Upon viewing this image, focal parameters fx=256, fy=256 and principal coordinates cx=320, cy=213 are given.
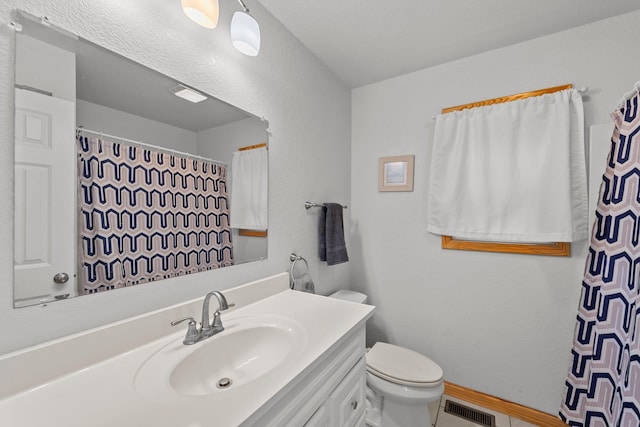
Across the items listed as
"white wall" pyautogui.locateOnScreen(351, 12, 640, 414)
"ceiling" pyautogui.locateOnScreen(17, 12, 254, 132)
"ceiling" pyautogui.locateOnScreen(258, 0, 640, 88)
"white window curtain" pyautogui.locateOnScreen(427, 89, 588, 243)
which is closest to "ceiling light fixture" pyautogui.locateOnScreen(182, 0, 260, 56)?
"ceiling" pyautogui.locateOnScreen(17, 12, 254, 132)

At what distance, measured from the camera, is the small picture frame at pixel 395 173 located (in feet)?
6.12

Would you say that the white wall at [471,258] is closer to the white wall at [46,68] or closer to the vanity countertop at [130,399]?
the vanity countertop at [130,399]

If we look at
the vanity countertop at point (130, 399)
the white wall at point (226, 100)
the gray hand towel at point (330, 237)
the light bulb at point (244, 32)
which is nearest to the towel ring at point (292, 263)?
the white wall at point (226, 100)

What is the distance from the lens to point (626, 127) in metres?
1.07

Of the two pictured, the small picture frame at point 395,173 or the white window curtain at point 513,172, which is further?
the small picture frame at point 395,173

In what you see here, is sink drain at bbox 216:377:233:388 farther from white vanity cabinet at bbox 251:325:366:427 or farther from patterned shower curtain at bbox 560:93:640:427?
patterned shower curtain at bbox 560:93:640:427

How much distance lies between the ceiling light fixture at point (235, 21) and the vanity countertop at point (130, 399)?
3.45 feet

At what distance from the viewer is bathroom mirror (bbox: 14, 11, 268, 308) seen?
637 millimetres

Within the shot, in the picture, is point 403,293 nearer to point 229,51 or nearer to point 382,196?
point 382,196

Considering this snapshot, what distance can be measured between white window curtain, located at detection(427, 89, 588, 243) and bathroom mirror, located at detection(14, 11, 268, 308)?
1546 mm

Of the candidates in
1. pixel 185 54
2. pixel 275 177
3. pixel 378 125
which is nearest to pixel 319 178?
pixel 275 177

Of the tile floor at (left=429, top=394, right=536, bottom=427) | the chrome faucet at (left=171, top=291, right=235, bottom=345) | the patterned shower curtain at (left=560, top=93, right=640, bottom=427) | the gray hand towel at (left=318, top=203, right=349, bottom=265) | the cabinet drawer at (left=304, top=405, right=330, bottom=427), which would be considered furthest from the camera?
the gray hand towel at (left=318, top=203, right=349, bottom=265)

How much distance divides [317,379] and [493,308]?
4.57ft

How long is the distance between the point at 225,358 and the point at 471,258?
61.2 inches
